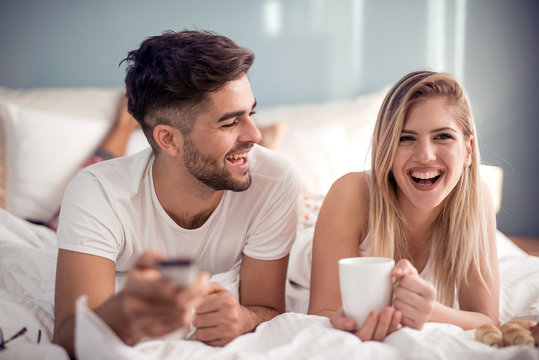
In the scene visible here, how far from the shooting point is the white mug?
0.97 metres

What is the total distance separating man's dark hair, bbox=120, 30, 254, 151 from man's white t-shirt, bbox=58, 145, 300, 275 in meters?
0.17

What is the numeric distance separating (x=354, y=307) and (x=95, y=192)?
701mm

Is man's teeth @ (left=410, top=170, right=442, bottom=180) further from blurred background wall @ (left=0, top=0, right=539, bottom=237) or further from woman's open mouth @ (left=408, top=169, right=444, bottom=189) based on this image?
blurred background wall @ (left=0, top=0, right=539, bottom=237)

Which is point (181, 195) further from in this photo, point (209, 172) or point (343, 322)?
point (343, 322)

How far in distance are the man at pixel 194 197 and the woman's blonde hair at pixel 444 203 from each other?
0.25 m

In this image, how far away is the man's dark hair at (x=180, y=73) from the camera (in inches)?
51.0

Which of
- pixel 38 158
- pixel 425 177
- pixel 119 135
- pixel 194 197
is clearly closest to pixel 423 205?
pixel 425 177

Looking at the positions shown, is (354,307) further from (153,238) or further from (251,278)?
(153,238)

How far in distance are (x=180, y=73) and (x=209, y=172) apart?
26cm

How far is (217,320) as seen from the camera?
1.10 meters

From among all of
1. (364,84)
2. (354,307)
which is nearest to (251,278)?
(354,307)

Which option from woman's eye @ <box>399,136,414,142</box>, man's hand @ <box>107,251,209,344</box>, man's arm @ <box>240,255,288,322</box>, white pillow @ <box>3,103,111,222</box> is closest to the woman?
woman's eye @ <box>399,136,414,142</box>

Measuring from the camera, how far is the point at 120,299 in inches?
35.7

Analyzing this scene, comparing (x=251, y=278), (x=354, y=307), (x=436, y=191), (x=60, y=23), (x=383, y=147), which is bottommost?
(x=251, y=278)
